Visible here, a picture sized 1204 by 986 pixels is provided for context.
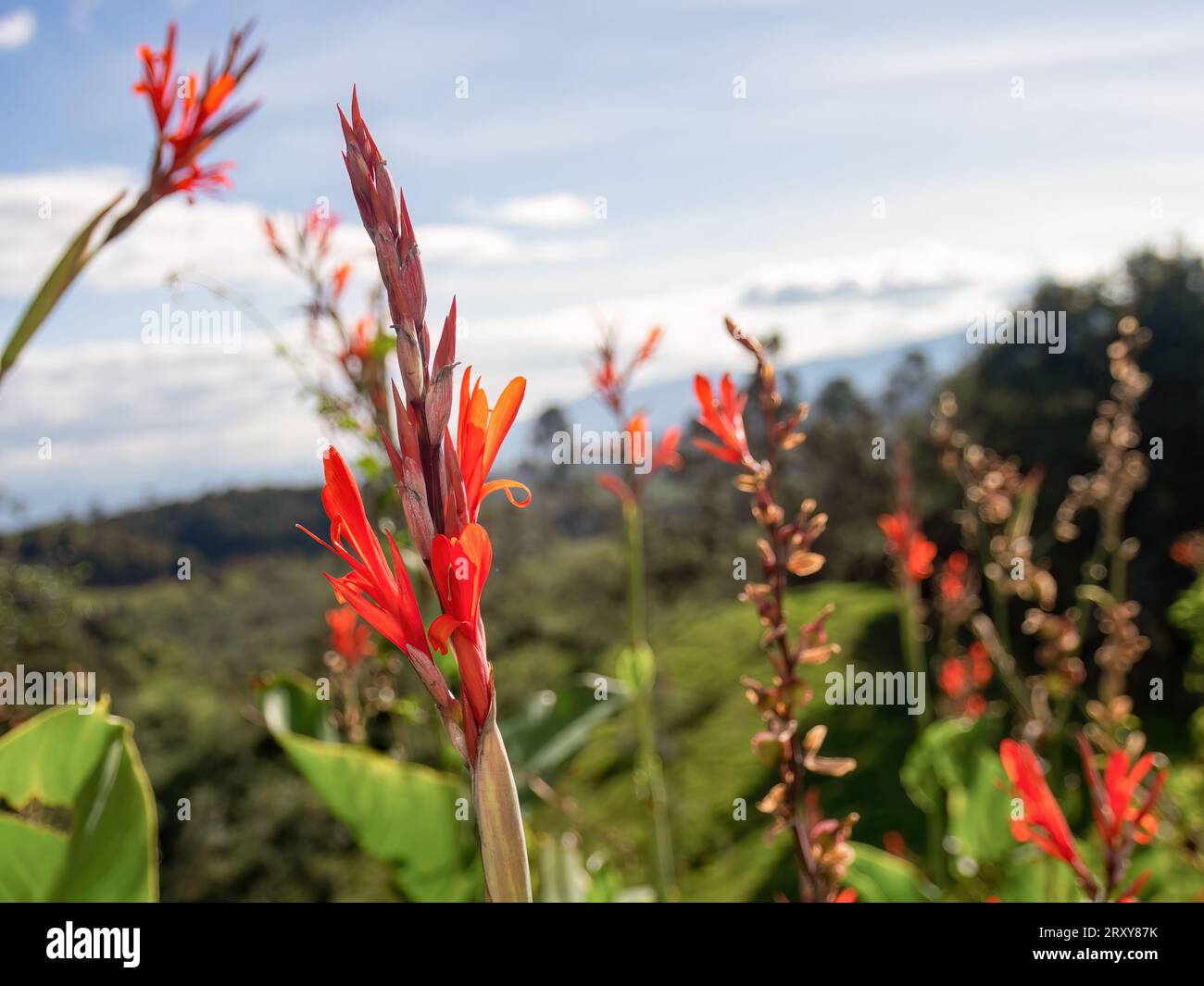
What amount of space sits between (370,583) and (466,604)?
2.3 inches

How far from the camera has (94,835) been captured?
0.93 metres

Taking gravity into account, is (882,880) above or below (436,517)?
below

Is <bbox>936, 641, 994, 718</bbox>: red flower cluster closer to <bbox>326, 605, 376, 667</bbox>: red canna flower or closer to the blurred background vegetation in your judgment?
the blurred background vegetation

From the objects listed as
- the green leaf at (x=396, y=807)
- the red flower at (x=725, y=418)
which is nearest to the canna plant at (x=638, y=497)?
the green leaf at (x=396, y=807)

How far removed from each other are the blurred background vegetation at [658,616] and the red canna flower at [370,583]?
1.02 meters

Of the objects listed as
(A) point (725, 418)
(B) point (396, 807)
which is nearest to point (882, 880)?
(B) point (396, 807)

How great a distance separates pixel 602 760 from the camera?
5.64 m

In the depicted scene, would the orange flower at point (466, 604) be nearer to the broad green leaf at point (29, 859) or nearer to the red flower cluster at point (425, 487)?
the red flower cluster at point (425, 487)

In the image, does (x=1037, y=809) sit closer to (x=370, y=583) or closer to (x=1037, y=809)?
(x=1037, y=809)

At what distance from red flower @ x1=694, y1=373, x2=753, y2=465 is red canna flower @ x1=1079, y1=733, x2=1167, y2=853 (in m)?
0.31

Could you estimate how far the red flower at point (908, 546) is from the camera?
1.60 metres

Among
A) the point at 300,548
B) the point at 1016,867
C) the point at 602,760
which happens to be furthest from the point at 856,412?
the point at 1016,867
